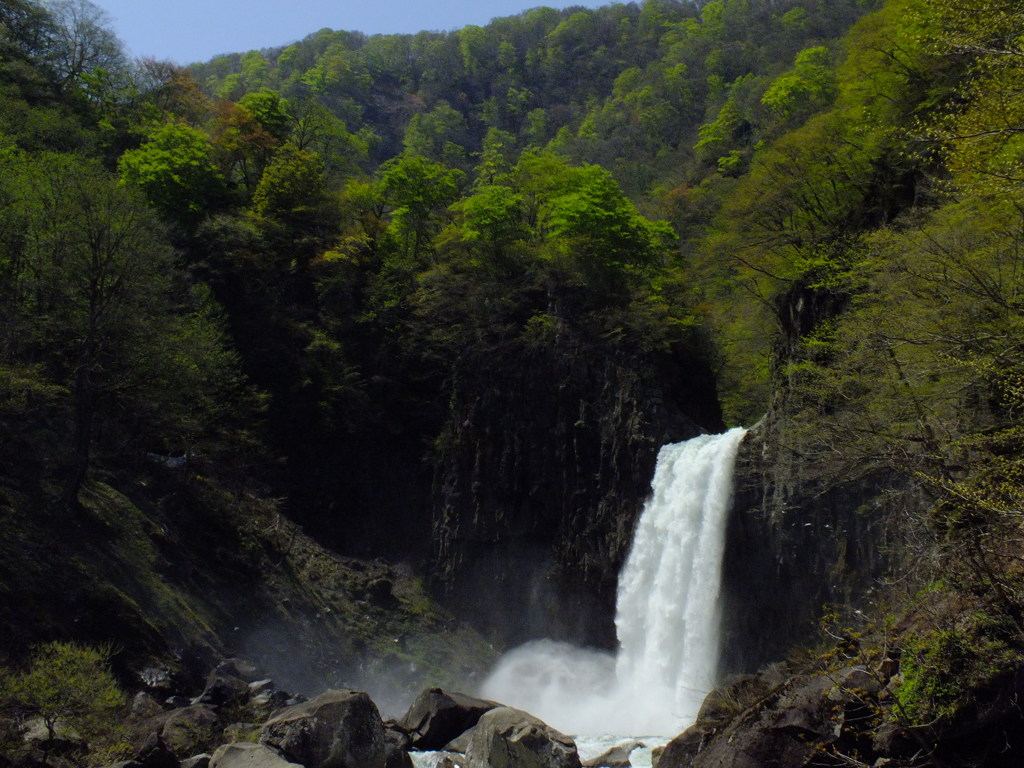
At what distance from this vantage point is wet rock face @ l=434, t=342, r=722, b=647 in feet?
91.0

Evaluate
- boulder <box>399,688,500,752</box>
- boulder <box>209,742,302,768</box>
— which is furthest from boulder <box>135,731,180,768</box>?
boulder <box>399,688,500,752</box>

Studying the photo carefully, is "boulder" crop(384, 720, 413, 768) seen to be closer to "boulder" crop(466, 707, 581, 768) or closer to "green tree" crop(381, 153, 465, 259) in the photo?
"boulder" crop(466, 707, 581, 768)

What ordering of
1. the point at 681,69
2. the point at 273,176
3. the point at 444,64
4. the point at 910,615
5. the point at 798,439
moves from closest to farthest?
the point at 910,615 < the point at 798,439 < the point at 273,176 < the point at 681,69 < the point at 444,64

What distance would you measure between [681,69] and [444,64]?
37.7m

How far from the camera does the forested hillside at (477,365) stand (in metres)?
11.4

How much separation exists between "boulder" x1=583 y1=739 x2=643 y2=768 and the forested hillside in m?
5.62

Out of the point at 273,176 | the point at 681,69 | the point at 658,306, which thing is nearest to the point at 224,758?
the point at 658,306

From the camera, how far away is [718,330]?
3169 centimetres

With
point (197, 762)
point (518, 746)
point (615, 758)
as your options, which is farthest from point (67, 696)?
point (615, 758)

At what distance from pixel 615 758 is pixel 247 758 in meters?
7.63

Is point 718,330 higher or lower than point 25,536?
higher

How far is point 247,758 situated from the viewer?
1273cm

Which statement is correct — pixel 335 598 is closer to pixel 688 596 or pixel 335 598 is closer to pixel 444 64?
pixel 688 596

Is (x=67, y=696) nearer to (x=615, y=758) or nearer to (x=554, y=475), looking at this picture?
(x=615, y=758)
